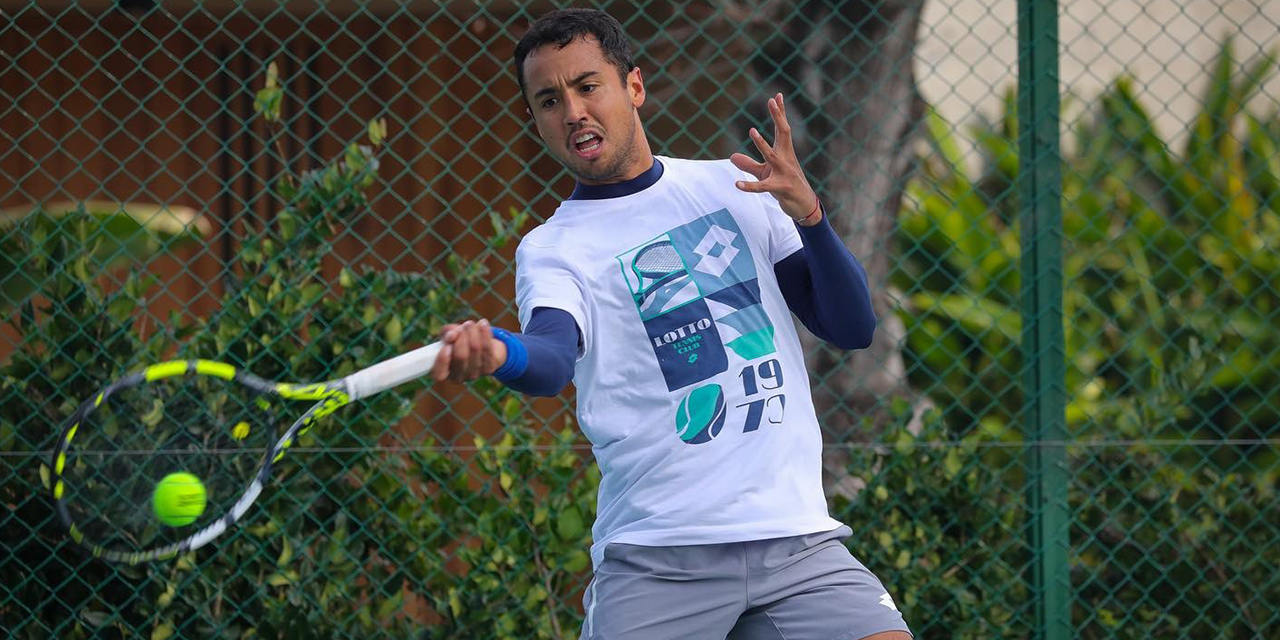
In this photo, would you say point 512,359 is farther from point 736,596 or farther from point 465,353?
point 736,596

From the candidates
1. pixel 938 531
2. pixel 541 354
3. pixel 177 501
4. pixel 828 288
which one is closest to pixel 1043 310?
pixel 938 531

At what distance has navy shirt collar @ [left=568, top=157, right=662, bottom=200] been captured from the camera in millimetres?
2615

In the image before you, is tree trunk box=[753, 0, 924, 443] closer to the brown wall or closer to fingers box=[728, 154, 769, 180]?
the brown wall

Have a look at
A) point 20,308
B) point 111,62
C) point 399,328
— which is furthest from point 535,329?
point 111,62

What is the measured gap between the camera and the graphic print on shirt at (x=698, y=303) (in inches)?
97.4

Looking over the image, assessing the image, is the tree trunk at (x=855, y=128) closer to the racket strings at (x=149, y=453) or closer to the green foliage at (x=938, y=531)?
the green foliage at (x=938, y=531)

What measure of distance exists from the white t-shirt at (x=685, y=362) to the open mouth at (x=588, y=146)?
9 cm

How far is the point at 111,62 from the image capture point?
530 cm

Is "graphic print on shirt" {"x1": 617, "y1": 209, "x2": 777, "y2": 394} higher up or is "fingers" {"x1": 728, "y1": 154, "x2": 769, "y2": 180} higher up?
"fingers" {"x1": 728, "y1": 154, "x2": 769, "y2": 180}

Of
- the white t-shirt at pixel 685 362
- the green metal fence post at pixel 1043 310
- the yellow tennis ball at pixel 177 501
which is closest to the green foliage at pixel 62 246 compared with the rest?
the yellow tennis ball at pixel 177 501

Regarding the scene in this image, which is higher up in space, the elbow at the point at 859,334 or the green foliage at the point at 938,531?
the elbow at the point at 859,334

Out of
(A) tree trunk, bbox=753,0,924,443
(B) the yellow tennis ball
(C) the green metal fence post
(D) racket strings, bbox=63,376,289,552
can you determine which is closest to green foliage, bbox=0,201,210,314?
(D) racket strings, bbox=63,376,289,552

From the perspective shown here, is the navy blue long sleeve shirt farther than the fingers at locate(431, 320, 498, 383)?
Yes

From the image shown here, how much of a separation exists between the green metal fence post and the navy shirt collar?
1502mm
